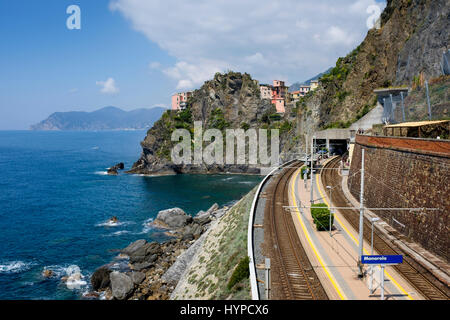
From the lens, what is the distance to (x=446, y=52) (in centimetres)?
3656

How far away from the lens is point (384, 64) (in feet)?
203

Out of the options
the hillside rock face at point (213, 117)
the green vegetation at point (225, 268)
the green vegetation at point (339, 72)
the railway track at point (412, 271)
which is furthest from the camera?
the hillside rock face at point (213, 117)

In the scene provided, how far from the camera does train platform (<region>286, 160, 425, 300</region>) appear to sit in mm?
15539

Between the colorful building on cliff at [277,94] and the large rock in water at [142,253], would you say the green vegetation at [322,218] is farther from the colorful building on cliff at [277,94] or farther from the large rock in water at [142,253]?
the colorful building on cliff at [277,94]

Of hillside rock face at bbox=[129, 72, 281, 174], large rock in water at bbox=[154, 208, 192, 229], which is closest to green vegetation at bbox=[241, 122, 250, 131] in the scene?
hillside rock face at bbox=[129, 72, 281, 174]

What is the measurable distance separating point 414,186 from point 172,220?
3860 centimetres

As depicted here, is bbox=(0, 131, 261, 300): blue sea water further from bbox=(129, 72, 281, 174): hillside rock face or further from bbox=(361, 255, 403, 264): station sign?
bbox=(361, 255, 403, 264): station sign

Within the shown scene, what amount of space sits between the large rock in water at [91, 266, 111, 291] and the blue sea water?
44.3 inches

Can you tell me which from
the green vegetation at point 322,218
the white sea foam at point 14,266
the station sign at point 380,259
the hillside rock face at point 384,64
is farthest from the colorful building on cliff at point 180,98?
the station sign at point 380,259

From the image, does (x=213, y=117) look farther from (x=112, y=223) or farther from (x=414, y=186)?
(x=414, y=186)

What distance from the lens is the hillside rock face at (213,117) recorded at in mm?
104438

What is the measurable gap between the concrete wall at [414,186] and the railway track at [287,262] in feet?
25.9

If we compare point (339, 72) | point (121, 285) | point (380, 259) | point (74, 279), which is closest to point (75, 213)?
point (74, 279)

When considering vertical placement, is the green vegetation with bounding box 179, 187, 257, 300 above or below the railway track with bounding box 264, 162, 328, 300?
below
